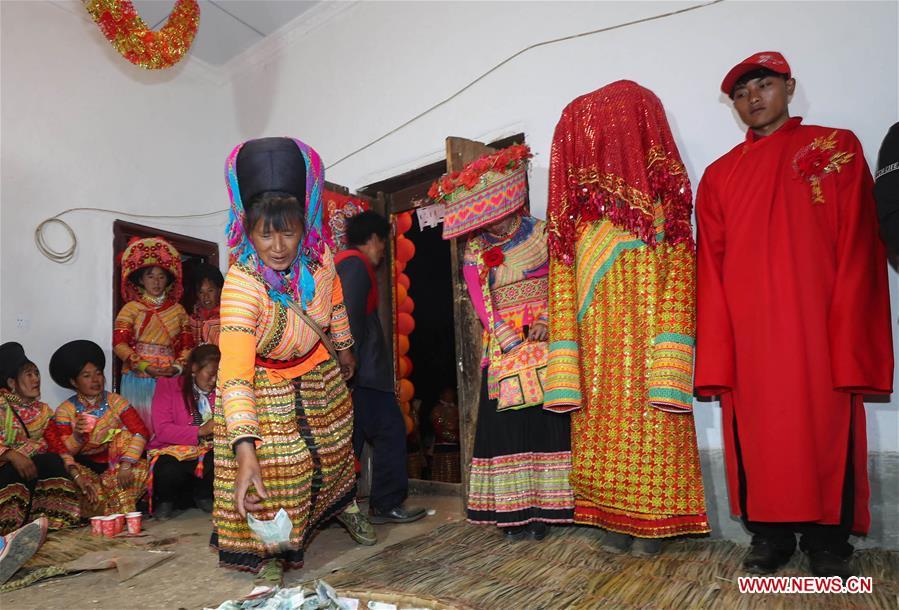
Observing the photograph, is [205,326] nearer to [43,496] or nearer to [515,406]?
[43,496]

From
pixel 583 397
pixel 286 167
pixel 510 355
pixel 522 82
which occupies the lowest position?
pixel 583 397

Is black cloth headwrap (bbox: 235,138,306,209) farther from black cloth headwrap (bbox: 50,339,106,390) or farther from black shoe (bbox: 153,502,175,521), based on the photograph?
black cloth headwrap (bbox: 50,339,106,390)

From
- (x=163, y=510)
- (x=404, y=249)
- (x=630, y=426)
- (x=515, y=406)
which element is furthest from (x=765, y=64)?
(x=163, y=510)

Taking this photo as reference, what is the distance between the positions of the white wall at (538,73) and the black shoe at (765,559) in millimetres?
630

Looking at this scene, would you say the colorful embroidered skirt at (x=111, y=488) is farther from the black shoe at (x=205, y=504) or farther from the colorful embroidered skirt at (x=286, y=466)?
the colorful embroidered skirt at (x=286, y=466)

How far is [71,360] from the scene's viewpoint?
4258mm

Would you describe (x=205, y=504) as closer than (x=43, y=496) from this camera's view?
No

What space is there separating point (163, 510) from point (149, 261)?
204 centimetres

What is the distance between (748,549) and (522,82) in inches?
111

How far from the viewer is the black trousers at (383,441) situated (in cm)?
347

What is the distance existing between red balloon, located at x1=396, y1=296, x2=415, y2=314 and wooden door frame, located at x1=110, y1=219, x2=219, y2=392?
92.5 inches

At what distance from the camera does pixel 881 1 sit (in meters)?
2.61

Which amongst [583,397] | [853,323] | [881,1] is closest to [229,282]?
[583,397]

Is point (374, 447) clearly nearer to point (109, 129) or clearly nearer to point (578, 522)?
point (578, 522)
